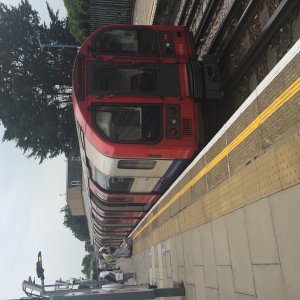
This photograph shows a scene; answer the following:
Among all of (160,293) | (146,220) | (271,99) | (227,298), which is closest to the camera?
(271,99)

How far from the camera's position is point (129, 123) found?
311 inches

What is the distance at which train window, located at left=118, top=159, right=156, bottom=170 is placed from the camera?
8.34 metres

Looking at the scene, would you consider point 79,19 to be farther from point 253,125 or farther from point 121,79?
point 253,125

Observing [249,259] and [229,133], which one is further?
[229,133]

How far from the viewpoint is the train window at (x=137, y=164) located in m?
8.34

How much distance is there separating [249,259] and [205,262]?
5.78ft

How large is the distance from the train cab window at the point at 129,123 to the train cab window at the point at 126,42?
5.06ft

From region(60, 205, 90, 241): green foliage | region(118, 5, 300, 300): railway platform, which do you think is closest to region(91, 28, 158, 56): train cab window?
region(118, 5, 300, 300): railway platform

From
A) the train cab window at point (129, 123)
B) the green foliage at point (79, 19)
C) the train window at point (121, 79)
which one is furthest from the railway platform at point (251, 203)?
the green foliage at point (79, 19)

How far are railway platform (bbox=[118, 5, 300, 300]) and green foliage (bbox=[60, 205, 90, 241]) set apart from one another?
192 feet

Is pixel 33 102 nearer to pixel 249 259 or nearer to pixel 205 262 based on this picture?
pixel 205 262

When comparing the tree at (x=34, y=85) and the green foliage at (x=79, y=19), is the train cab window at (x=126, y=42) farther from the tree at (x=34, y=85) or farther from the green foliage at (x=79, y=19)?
the green foliage at (x=79, y=19)

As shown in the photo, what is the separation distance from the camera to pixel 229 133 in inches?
227

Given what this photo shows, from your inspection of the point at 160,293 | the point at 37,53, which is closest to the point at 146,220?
the point at 160,293
